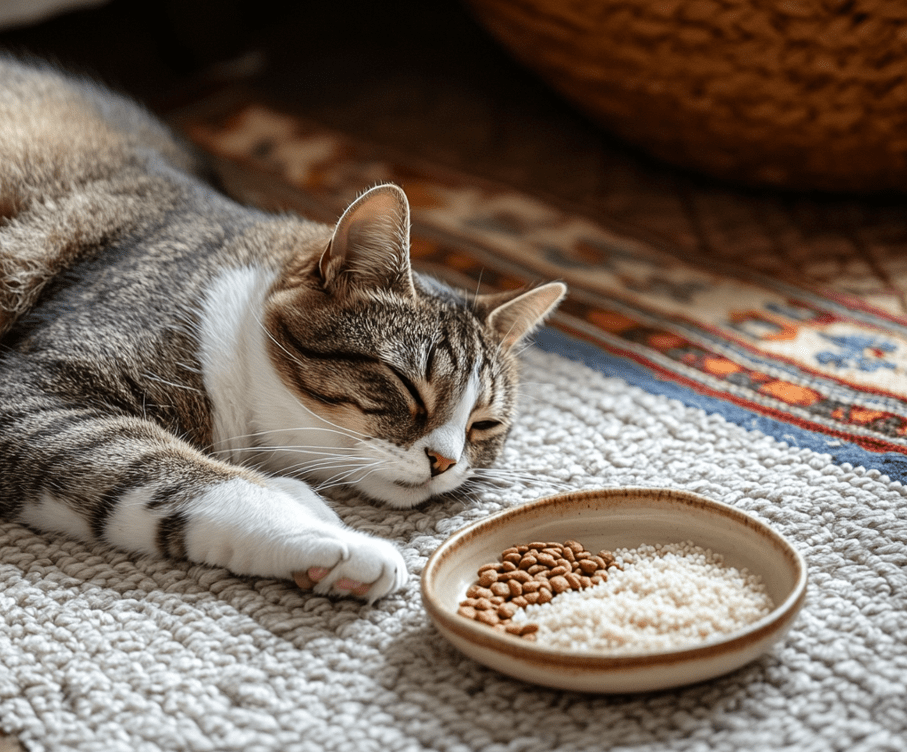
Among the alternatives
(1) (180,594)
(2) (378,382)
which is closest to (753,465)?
(2) (378,382)

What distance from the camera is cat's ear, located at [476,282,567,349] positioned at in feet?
4.27

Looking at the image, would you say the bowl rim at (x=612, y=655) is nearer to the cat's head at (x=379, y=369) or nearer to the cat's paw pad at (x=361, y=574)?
the cat's paw pad at (x=361, y=574)

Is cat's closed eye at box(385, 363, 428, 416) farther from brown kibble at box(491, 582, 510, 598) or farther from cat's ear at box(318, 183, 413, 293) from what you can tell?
brown kibble at box(491, 582, 510, 598)

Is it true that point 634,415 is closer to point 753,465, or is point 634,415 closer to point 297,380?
point 753,465

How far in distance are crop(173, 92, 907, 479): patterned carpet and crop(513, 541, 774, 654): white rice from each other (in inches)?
14.9

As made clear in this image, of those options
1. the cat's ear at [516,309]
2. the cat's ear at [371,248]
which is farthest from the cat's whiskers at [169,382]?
the cat's ear at [516,309]

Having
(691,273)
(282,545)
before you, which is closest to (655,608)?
(282,545)

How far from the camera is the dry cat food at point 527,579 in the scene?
2.95ft

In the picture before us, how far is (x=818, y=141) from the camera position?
6.04 ft

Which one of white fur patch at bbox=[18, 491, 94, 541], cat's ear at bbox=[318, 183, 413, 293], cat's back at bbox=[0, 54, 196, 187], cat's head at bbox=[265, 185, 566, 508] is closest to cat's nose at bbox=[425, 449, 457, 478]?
cat's head at bbox=[265, 185, 566, 508]

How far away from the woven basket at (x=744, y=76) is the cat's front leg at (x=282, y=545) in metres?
1.30

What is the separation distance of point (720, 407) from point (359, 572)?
2.32 feet

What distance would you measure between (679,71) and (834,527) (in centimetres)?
113

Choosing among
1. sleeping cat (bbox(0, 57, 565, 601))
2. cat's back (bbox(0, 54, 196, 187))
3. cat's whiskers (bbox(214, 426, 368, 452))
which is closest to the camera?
sleeping cat (bbox(0, 57, 565, 601))
